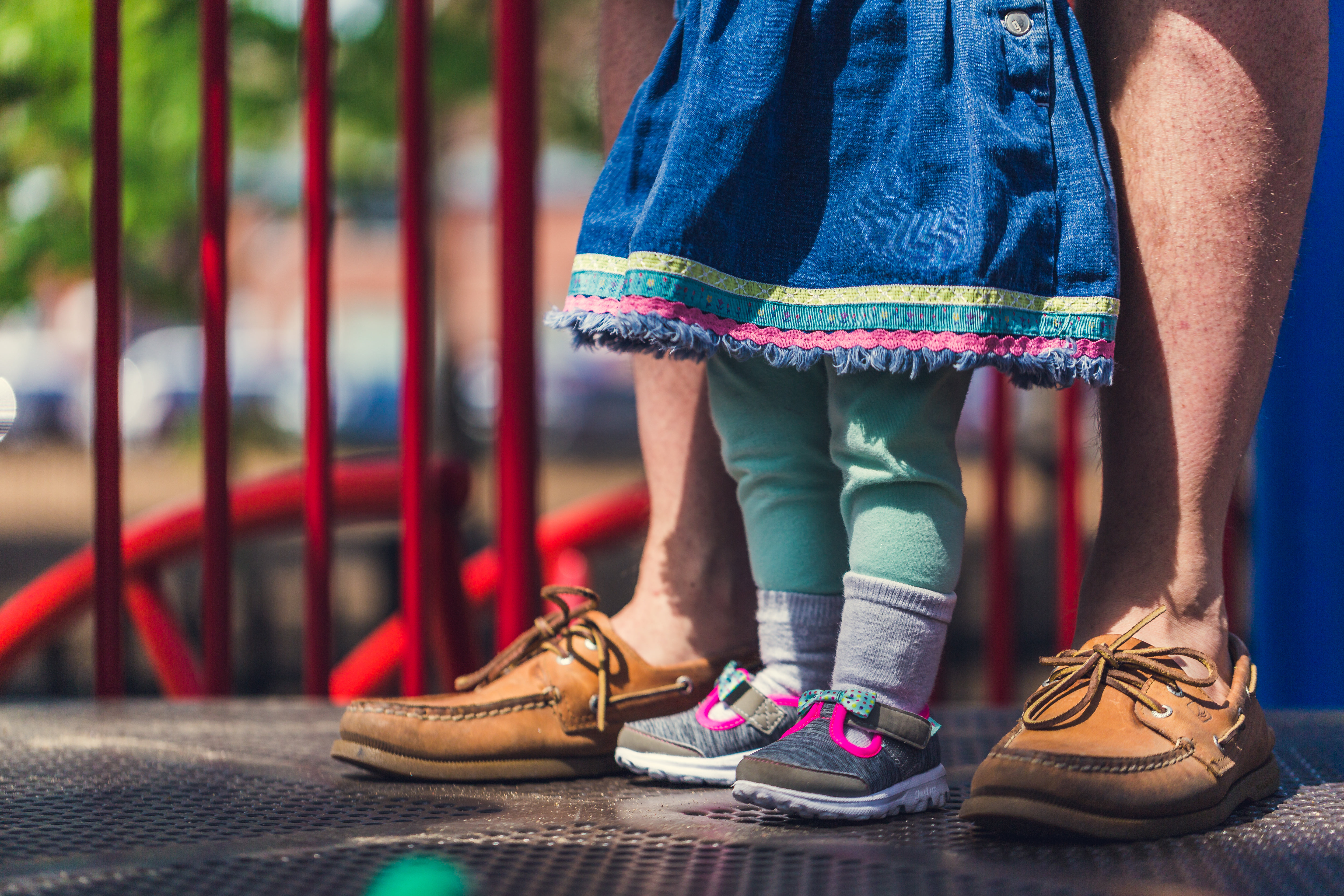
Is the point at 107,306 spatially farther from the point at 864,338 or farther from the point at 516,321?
the point at 864,338

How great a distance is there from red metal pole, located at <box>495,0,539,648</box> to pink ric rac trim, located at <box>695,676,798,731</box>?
0.56 metres

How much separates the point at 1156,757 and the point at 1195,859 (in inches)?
3.3

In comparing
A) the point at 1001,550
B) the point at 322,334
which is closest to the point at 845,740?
the point at 322,334

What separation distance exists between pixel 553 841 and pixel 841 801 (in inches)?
8.8

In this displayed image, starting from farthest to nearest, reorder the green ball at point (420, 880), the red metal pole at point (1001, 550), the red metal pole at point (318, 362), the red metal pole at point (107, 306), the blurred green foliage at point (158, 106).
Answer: the blurred green foliage at point (158, 106) < the red metal pole at point (1001, 550) < the red metal pole at point (318, 362) < the red metal pole at point (107, 306) < the green ball at point (420, 880)

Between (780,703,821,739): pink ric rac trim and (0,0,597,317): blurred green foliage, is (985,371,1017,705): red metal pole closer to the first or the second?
(780,703,821,739): pink ric rac trim

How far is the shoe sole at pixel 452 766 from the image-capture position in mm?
1150

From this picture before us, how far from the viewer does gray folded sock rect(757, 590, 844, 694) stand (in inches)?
44.2

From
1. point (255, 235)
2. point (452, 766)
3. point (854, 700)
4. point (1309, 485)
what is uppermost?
point (255, 235)

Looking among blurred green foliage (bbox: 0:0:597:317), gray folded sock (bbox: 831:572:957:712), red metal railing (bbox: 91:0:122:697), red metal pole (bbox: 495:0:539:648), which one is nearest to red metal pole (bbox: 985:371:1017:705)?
red metal pole (bbox: 495:0:539:648)

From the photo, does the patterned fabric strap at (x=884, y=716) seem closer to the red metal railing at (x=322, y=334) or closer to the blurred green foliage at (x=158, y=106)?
the red metal railing at (x=322, y=334)

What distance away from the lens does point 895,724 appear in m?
1.00

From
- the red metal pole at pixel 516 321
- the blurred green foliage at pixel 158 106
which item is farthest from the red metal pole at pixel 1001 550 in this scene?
the blurred green foliage at pixel 158 106

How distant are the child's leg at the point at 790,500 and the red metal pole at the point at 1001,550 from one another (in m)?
0.86
